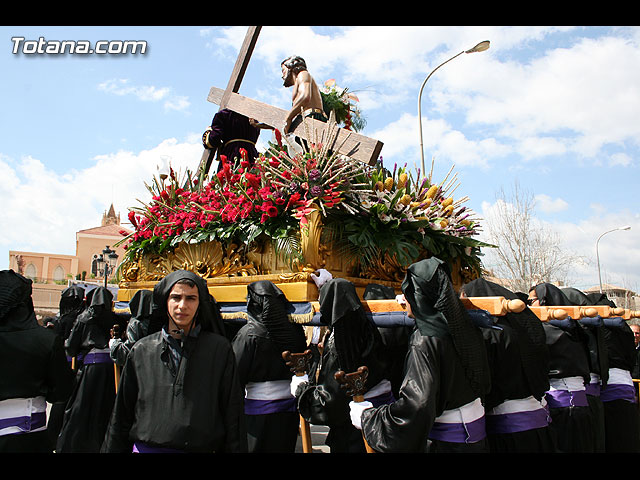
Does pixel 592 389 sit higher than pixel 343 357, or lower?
lower

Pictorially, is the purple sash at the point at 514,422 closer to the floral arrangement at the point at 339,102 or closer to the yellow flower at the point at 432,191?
the yellow flower at the point at 432,191

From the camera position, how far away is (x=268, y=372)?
4.30 meters

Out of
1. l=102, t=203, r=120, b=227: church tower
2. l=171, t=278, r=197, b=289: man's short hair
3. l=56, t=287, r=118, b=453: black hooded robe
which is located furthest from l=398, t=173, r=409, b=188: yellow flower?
l=102, t=203, r=120, b=227: church tower

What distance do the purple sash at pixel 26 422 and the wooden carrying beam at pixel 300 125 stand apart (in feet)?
10.8

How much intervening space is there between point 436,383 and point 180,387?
4.26 feet

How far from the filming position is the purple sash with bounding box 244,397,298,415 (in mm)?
4270

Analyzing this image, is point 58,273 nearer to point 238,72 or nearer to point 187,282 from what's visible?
point 238,72

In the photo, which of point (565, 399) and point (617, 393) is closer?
point (565, 399)

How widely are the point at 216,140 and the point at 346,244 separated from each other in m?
3.12

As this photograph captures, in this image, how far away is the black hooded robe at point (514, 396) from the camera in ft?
→ 10.9

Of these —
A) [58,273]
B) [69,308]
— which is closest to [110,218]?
[58,273]

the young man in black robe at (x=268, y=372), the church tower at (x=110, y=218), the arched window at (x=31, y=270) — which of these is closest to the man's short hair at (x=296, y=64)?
the young man in black robe at (x=268, y=372)

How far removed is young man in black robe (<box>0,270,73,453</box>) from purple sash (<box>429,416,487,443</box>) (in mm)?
2526

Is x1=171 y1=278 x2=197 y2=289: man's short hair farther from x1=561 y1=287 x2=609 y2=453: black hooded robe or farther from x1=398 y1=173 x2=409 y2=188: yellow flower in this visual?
x1=561 y1=287 x2=609 y2=453: black hooded robe
